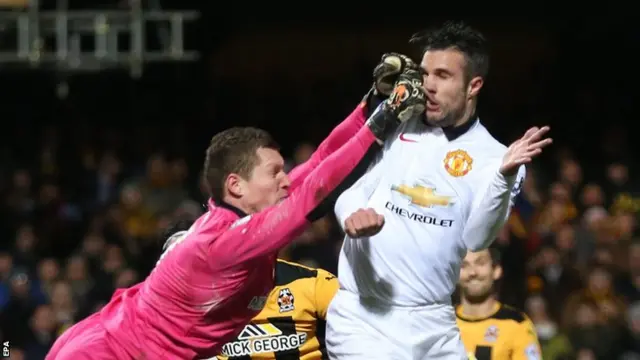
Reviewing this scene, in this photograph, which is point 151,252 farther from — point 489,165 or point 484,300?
point 489,165

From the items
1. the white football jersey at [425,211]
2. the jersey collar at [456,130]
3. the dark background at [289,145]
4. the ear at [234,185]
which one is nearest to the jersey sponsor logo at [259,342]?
the white football jersey at [425,211]

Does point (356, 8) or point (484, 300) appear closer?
point (484, 300)

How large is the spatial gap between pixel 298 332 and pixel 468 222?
4.03 feet

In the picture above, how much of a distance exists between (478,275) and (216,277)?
228 cm

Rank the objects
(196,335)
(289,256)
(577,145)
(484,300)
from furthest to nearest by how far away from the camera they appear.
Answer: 1. (577,145)
2. (289,256)
3. (484,300)
4. (196,335)

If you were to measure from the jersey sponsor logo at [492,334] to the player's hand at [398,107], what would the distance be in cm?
220

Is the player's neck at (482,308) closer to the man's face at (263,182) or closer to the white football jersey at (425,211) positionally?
the white football jersey at (425,211)

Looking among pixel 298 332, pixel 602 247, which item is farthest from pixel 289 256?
pixel 298 332

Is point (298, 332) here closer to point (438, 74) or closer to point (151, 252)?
point (438, 74)

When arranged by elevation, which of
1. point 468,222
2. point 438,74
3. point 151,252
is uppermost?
point 438,74

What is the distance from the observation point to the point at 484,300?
22.7 feet

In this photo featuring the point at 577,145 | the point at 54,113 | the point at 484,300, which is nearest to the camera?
the point at 484,300

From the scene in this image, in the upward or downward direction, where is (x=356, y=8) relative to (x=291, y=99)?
upward

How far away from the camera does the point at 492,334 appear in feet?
22.3
